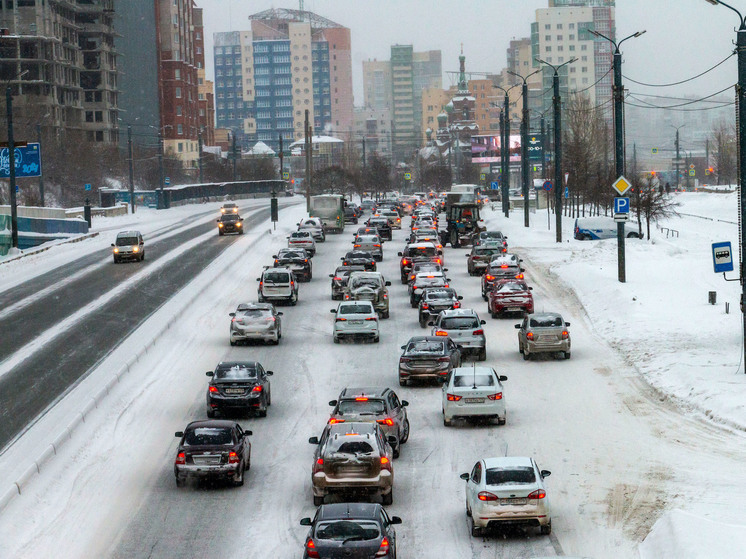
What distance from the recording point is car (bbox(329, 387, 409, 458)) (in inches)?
922

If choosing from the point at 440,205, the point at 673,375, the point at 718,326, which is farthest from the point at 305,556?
the point at 440,205

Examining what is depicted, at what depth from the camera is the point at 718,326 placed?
117ft

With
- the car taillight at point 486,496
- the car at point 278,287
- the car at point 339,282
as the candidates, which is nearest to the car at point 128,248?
the car at point 339,282

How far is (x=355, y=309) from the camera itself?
37938mm

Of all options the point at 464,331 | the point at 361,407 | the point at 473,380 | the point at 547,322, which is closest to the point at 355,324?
the point at 464,331

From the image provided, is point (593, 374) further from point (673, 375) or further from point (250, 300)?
point (250, 300)

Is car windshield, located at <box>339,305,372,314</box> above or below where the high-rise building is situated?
below

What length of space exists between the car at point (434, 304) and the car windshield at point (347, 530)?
79.3 feet

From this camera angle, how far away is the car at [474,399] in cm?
2575

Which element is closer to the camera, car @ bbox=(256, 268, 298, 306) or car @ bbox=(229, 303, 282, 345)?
car @ bbox=(229, 303, 282, 345)

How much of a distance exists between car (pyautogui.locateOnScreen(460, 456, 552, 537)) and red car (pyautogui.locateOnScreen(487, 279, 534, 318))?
914 inches

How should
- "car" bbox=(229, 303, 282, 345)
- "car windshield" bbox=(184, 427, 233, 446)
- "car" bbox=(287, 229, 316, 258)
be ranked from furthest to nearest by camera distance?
"car" bbox=(287, 229, 316, 258)
"car" bbox=(229, 303, 282, 345)
"car windshield" bbox=(184, 427, 233, 446)

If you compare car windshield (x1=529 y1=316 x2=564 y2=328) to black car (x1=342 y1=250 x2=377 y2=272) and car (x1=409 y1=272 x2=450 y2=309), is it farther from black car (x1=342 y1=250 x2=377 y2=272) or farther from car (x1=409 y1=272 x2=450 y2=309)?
black car (x1=342 y1=250 x2=377 y2=272)

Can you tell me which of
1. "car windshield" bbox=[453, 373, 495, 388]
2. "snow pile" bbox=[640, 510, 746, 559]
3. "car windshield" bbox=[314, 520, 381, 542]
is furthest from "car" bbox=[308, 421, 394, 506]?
"car windshield" bbox=[453, 373, 495, 388]
